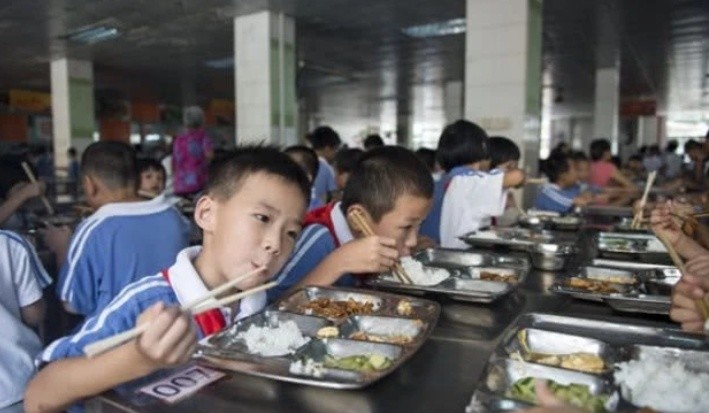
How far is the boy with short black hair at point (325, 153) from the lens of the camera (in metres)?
4.66

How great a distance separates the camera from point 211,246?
1.29 meters

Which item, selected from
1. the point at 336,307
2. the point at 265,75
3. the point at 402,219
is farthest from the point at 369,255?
the point at 265,75

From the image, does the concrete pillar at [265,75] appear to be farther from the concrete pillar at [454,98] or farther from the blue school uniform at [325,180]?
the concrete pillar at [454,98]

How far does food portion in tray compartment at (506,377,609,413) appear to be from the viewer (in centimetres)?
86

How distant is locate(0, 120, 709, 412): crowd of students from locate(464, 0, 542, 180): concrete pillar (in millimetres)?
2326

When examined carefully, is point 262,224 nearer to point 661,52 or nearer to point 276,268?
point 276,268

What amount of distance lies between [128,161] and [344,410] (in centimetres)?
196

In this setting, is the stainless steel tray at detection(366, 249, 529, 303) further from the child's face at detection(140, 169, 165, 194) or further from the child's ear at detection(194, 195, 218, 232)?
the child's face at detection(140, 169, 165, 194)

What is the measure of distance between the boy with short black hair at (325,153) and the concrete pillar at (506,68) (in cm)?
145

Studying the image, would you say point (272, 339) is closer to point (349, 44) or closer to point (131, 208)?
point (131, 208)

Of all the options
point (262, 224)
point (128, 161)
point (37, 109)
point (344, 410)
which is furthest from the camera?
point (37, 109)

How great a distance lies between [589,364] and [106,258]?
177cm

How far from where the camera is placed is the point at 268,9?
21.0 feet

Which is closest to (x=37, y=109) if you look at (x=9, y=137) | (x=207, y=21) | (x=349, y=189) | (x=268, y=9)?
(x=9, y=137)
